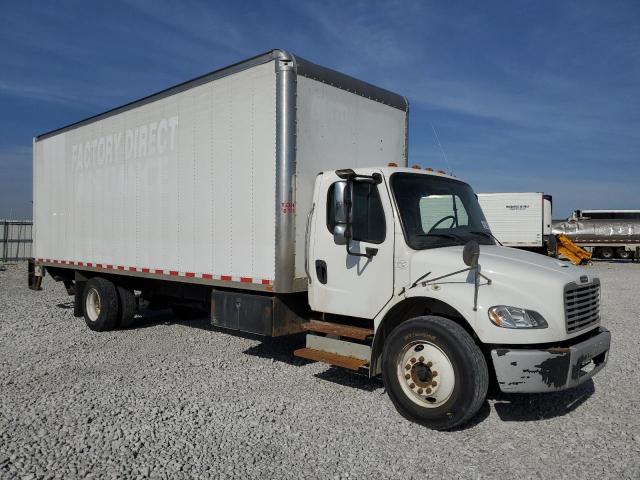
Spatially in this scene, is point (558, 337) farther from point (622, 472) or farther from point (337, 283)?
point (337, 283)

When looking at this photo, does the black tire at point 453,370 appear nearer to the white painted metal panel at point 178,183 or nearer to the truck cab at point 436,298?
the truck cab at point 436,298

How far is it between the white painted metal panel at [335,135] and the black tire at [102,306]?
465 centimetres

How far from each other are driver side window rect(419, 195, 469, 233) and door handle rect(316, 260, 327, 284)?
3.90 feet

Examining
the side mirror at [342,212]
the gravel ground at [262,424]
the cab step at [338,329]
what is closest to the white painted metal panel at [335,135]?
the cab step at [338,329]

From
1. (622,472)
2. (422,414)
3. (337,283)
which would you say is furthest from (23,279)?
(622,472)

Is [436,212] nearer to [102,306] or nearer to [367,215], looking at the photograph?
[367,215]

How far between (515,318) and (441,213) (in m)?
1.61

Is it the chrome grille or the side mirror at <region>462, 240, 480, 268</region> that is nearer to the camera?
the side mirror at <region>462, 240, 480, 268</region>

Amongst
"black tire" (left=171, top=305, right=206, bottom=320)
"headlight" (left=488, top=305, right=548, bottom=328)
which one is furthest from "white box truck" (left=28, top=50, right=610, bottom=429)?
"black tire" (left=171, top=305, right=206, bottom=320)

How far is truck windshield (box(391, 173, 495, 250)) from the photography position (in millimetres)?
5320

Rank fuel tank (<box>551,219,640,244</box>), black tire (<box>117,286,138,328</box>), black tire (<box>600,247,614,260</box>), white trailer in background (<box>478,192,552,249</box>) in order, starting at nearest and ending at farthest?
black tire (<box>117,286,138,328</box>)
white trailer in background (<box>478,192,552,249</box>)
fuel tank (<box>551,219,640,244</box>)
black tire (<box>600,247,614,260</box>)

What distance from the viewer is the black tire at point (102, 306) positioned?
909 cm

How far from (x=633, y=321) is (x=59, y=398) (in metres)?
10.9

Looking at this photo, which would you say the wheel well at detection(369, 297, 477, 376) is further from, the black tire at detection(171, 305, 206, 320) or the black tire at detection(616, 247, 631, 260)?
the black tire at detection(616, 247, 631, 260)
